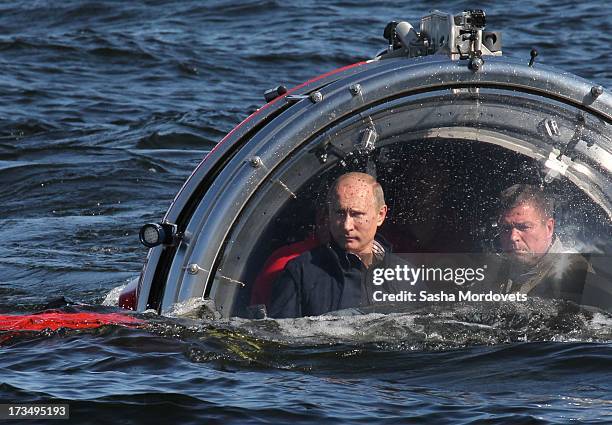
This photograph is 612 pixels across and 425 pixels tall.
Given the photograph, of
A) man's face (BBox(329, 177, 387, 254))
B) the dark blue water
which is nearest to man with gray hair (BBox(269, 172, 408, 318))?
man's face (BBox(329, 177, 387, 254))

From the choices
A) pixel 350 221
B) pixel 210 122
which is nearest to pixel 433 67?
pixel 350 221

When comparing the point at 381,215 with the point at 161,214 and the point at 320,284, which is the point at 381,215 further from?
the point at 161,214

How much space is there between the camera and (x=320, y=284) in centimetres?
585

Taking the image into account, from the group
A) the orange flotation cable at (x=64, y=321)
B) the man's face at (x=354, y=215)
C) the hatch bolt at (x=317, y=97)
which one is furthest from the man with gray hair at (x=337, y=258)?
the orange flotation cable at (x=64, y=321)

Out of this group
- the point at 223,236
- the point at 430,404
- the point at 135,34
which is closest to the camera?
the point at 430,404

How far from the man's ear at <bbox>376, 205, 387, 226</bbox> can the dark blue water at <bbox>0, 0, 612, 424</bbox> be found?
43 centimetres

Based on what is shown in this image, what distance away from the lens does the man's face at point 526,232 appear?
595 centimetres

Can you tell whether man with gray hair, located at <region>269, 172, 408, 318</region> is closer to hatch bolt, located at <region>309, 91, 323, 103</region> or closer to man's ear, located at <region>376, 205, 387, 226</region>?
man's ear, located at <region>376, 205, 387, 226</region>

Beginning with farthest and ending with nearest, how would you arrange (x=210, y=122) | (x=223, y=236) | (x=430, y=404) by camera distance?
(x=210, y=122)
(x=223, y=236)
(x=430, y=404)

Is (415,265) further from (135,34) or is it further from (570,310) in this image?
(135,34)

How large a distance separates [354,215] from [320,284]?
1.08ft

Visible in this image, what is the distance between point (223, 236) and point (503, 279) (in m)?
1.23

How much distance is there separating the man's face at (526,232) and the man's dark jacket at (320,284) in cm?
62

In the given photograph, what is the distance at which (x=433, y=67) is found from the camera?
5.87 meters
